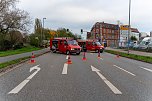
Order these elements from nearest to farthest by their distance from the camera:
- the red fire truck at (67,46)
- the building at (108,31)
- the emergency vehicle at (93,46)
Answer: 1. the red fire truck at (67,46)
2. the emergency vehicle at (93,46)
3. the building at (108,31)

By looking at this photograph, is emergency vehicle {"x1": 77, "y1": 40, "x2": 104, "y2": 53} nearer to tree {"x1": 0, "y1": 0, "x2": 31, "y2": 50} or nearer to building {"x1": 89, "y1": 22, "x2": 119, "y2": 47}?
tree {"x1": 0, "y1": 0, "x2": 31, "y2": 50}

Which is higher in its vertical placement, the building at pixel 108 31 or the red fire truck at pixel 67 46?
the building at pixel 108 31

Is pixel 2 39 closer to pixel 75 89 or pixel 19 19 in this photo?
pixel 19 19

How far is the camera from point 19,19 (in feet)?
161

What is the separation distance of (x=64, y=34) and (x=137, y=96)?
391 ft

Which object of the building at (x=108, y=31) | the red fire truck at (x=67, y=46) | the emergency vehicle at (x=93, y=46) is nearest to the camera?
the red fire truck at (x=67, y=46)

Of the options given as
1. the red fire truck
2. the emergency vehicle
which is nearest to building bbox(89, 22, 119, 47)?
the emergency vehicle

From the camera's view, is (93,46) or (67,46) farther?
(93,46)

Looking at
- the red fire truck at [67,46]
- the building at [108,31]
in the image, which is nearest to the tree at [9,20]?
the red fire truck at [67,46]

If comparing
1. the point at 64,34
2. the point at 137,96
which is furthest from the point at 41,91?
the point at 64,34

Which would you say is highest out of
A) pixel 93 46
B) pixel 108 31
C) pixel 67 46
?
pixel 108 31

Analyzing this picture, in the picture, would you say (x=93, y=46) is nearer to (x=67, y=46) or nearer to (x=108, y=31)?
(x=67, y=46)

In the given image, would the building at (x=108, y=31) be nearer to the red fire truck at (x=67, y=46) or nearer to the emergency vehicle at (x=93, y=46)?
the emergency vehicle at (x=93, y=46)

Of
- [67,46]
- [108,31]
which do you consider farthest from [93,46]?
[108,31]
